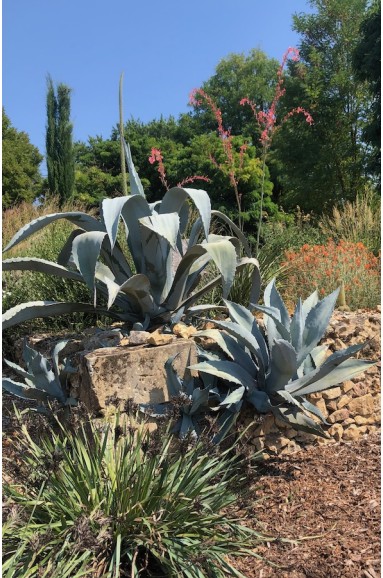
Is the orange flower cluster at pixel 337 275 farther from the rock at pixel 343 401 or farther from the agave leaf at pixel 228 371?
the agave leaf at pixel 228 371

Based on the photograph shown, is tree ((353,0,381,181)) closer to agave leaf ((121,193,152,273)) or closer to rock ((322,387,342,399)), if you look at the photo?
agave leaf ((121,193,152,273))

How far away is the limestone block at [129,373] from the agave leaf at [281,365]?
1.63 ft

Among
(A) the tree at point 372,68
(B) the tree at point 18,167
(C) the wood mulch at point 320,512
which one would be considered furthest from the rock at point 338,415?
(B) the tree at point 18,167

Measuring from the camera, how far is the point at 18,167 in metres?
28.2

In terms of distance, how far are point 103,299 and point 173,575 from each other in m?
2.82

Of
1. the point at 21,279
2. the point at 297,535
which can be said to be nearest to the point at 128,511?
the point at 297,535

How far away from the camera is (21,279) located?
618cm

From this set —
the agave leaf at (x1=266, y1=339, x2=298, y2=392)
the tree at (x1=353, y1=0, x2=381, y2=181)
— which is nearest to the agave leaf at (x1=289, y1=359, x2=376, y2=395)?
the agave leaf at (x1=266, y1=339, x2=298, y2=392)

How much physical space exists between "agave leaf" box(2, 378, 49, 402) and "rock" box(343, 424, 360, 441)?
1.89 metres

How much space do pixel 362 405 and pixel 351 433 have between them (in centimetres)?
22

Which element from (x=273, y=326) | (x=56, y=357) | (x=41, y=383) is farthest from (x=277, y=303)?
(x=41, y=383)

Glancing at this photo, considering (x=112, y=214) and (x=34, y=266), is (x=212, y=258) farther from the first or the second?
(x=34, y=266)

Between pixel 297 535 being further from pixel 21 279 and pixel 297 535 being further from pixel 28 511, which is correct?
pixel 21 279

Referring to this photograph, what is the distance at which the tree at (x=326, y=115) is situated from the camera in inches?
886
